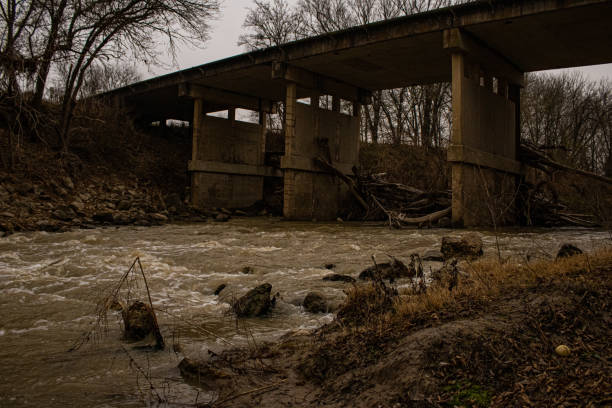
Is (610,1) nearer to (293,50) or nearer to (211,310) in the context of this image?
(293,50)

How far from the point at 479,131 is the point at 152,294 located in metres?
11.2

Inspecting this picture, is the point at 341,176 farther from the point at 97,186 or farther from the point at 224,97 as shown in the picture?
the point at 97,186

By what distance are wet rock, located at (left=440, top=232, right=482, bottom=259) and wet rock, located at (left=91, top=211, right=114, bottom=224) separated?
34.3 ft

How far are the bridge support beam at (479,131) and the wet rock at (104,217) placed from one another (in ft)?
32.8

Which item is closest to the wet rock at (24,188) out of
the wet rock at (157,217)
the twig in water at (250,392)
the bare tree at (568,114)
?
the wet rock at (157,217)

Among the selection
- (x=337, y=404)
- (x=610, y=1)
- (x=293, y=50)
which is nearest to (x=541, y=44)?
(x=610, y=1)

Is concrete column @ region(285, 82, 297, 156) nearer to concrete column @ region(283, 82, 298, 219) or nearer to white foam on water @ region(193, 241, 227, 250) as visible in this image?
concrete column @ region(283, 82, 298, 219)

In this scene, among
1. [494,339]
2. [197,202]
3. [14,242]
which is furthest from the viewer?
[197,202]

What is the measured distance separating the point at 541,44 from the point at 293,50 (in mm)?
7681

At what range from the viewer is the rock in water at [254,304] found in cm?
439

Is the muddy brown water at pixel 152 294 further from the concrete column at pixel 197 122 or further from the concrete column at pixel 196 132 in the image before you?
the concrete column at pixel 197 122

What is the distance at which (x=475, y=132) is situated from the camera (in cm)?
1337

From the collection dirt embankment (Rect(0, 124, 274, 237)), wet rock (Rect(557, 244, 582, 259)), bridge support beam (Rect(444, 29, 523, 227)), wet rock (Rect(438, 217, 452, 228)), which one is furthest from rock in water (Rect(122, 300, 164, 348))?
wet rock (Rect(438, 217, 452, 228))

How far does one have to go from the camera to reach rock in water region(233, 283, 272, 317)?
4.39m
